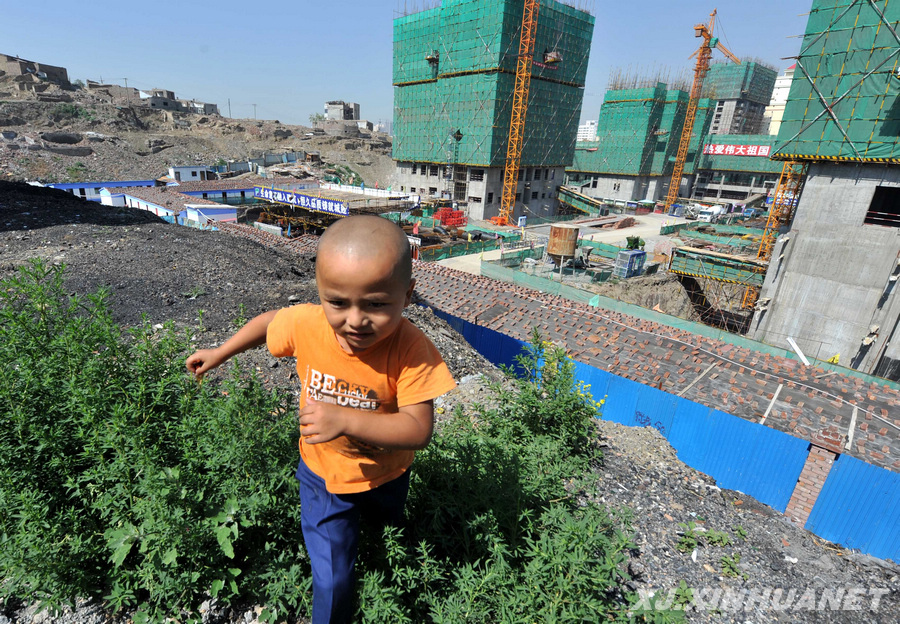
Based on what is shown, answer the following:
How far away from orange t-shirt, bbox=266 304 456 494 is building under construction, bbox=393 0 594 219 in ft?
129

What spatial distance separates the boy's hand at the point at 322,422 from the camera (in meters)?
1.67

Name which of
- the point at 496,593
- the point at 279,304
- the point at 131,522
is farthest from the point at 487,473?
the point at 279,304

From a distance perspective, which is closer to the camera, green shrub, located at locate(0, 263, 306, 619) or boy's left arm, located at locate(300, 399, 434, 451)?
boy's left arm, located at locate(300, 399, 434, 451)

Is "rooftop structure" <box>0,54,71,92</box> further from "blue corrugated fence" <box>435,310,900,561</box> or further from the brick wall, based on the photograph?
the brick wall

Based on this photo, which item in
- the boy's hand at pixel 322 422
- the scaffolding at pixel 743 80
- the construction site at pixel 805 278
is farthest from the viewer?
the scaffolding at pixel 743 80

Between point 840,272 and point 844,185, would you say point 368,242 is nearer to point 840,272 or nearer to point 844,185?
point 844,185

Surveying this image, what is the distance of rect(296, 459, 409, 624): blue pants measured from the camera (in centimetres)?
207

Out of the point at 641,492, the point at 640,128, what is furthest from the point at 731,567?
the point at 640,128

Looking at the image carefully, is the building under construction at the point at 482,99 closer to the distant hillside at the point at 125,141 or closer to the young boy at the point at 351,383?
the distant hillside at the point at 125,141

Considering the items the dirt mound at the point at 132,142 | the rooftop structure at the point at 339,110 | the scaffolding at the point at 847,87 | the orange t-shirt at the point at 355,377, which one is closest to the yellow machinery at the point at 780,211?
the scaffolding at the point at 847,87

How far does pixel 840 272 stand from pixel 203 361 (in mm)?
20322

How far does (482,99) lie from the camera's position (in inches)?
1495

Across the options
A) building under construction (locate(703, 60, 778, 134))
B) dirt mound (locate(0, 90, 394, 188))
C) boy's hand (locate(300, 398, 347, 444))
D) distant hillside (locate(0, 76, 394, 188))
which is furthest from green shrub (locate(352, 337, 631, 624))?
building under construction (locate(703, 60, 778, 134))

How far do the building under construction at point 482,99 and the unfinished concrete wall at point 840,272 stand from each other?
27.0 metres
